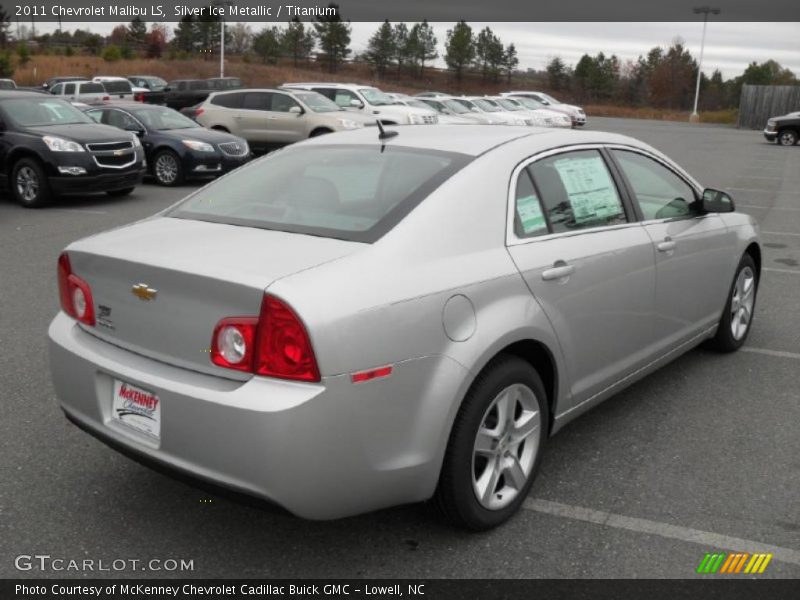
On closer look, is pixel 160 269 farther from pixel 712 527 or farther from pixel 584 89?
pixel 584 89

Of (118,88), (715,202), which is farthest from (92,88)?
(715,202)

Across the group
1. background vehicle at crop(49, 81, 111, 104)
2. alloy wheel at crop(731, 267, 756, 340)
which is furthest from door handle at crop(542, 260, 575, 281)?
background vehicle at crop(49, 81, 111, 104)

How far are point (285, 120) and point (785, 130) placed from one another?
2221 centimetres

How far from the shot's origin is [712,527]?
133 inches

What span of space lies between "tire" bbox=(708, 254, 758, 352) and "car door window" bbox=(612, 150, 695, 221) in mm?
842

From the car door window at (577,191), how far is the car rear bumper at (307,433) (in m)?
1.15

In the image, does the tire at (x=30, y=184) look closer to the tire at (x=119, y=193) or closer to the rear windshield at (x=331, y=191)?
the tire at (x=119, y=193)

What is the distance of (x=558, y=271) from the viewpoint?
3.54 metres

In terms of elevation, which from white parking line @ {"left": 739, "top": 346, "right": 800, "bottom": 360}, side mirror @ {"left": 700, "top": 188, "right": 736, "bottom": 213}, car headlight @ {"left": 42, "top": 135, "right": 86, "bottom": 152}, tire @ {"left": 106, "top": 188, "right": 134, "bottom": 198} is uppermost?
side mirror @ {"left": 700, "top": 188, "right": 736, "bottom": 213}

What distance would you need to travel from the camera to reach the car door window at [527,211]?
3517 millimetres

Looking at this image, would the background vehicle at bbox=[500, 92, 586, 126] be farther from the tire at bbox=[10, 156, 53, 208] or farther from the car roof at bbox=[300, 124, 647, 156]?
the car roof at bbox=[300, 124, 647, 156]

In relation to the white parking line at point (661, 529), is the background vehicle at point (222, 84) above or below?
above

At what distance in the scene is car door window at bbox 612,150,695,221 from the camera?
4.42 metres

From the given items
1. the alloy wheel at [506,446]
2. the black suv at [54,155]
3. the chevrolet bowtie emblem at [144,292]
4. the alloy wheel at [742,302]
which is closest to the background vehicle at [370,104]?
the black suv at [54,155]
